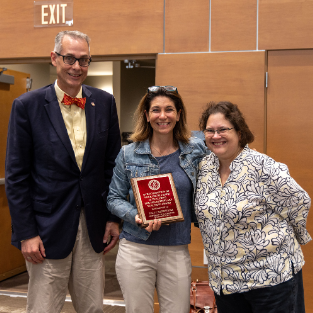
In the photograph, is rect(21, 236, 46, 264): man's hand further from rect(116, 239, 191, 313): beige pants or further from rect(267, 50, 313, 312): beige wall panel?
rect(267, 50, 313, 312): beige wall panel

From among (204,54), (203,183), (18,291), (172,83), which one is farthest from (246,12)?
(18,291)

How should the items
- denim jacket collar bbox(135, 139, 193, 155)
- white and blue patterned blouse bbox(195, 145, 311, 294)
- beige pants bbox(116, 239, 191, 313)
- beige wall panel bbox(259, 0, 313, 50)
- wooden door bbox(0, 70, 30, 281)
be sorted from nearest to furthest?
white and blue patterned blouse bbox(195, 145, 311, 294) < beige pants bbox(116, 239, 191, 313) < denim jacket collar bbox(135, 139, 193, 155) < beige wall panel bbox(259, 0, 313, 50) < wooden door bbox(0, 70, 30, 281)

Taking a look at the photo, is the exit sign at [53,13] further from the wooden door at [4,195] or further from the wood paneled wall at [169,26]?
the wooden door at [4,195]

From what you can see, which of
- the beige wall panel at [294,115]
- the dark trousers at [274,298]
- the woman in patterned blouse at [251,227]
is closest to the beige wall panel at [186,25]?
the beige wall panel at [294,115]

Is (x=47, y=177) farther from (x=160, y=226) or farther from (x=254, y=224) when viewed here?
(x=254, y=224)

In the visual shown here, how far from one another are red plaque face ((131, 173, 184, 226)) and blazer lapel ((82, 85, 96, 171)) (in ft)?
1.34

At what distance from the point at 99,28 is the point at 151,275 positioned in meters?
2.55

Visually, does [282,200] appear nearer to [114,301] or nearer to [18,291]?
[114,301]

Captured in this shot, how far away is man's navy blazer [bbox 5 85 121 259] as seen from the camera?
7.09 feet

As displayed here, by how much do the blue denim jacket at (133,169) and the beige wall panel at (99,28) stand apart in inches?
67.0

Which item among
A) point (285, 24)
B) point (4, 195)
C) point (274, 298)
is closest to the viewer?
point (274, 298)

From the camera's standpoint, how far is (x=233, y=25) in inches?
136

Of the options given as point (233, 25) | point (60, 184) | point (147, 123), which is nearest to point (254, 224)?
point (147, 123)

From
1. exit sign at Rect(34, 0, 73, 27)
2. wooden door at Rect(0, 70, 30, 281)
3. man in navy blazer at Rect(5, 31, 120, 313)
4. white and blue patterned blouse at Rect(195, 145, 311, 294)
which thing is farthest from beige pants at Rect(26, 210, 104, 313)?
wooden door at Rect(0, 70, 30, 281)
